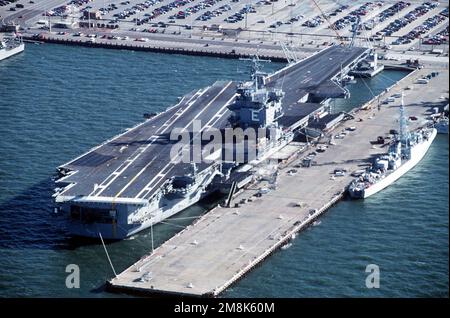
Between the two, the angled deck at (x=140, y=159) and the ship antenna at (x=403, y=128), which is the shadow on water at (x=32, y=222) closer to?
the angled deck at (x=140, y=159)

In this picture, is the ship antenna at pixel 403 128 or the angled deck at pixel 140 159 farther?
the ship antenna at pixel 403 128

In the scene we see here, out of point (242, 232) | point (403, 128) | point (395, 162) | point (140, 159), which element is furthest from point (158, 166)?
point (403, 128)

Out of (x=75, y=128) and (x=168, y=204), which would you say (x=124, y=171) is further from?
(x=75, y=128)

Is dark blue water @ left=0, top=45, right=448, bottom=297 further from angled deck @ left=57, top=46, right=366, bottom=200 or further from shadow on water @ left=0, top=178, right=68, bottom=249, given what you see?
angled deck @ left=57, top=46, right=366, bottom=200

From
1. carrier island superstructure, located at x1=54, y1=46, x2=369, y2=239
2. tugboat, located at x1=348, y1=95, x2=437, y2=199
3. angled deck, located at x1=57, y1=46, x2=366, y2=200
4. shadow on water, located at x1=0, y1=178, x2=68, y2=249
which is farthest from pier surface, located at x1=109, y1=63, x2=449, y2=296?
shadow on water, located at x1=0, y1=178, x2=68, y2=249

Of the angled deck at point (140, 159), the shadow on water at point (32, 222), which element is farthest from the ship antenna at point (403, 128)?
the shadow on water at point (32, 222)
